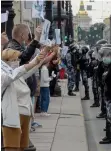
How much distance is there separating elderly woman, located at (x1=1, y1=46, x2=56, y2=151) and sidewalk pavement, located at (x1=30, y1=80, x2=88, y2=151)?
239cm

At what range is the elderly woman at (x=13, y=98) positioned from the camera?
570 centimetres

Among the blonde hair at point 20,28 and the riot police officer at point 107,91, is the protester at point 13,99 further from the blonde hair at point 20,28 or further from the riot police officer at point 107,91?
the riot police officer at point 107,91

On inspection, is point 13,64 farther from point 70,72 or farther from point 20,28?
point 70,72

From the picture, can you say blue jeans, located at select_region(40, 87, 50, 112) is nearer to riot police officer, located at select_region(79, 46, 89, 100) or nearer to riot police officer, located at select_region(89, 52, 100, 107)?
riot police officer, located at select_region(89, 52, 100, 107)

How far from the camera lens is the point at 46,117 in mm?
12406

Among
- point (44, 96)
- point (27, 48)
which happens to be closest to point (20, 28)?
point (27, 48)

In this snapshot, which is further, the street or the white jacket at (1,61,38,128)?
the street

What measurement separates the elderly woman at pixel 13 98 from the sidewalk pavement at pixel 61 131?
2.39m

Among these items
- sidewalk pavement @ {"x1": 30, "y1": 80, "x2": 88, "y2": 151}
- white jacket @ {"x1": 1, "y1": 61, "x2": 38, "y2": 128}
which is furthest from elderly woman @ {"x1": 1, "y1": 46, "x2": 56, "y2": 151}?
sidewalk pavement @ {"x1": 30, "y1": 80, "x2": 88, "y2": 151}

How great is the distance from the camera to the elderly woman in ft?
18.7

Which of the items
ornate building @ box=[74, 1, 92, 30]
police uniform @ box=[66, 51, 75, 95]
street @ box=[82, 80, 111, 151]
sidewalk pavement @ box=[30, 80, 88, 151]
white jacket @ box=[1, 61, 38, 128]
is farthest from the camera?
ornate building @ box=[74, 1, 92, 30]

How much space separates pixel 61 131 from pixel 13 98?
4.71 meters

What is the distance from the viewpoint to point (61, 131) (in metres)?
10.4

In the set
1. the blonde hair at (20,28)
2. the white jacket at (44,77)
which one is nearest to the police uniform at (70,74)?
the white jacket at (44,77)
